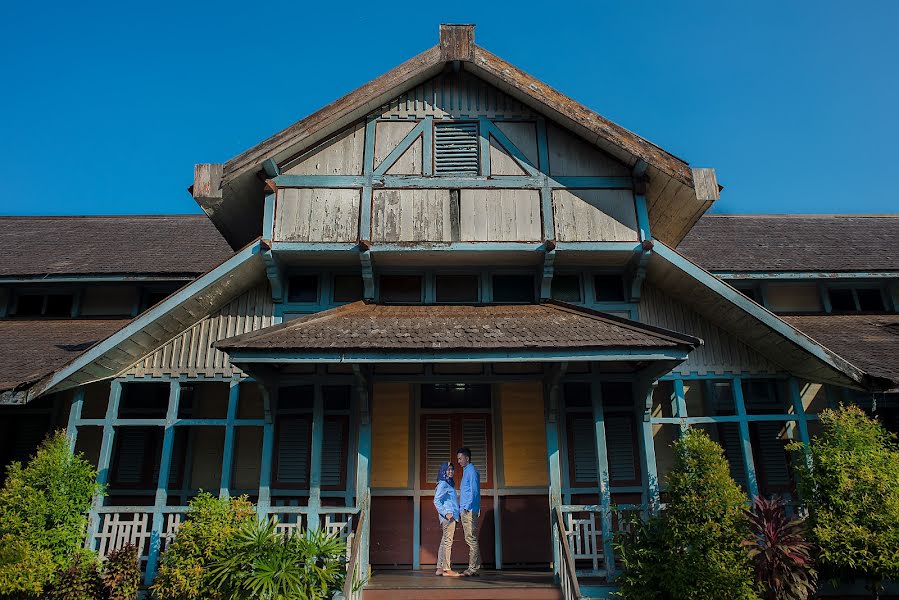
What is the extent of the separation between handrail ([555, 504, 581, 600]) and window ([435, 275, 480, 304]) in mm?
4252

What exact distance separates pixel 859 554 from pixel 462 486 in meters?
5.54

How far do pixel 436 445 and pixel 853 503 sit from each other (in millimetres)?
6502

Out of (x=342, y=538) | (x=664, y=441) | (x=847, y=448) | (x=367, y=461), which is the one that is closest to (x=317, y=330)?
(x=367, y=461)

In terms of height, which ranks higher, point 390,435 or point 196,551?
point 390,435

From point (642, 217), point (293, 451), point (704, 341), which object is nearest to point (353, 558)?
point (293, 451)

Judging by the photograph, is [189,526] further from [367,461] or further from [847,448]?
[847,448]

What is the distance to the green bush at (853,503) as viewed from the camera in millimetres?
8539

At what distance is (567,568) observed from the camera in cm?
854

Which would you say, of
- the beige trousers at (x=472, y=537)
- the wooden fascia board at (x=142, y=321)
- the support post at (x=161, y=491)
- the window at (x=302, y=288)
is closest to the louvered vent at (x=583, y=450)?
the beige trousers at (x=472, y=537)

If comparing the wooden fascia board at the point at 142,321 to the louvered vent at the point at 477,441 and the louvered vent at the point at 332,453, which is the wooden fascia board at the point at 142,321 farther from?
the louvered vent at the point at 477,441

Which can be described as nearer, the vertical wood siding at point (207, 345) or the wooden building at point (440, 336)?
the wooden building at point (440, 336)

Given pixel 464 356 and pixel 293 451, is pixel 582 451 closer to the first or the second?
pixel 464 356

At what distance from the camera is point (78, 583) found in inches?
355

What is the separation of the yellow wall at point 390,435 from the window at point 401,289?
1.57 meters
